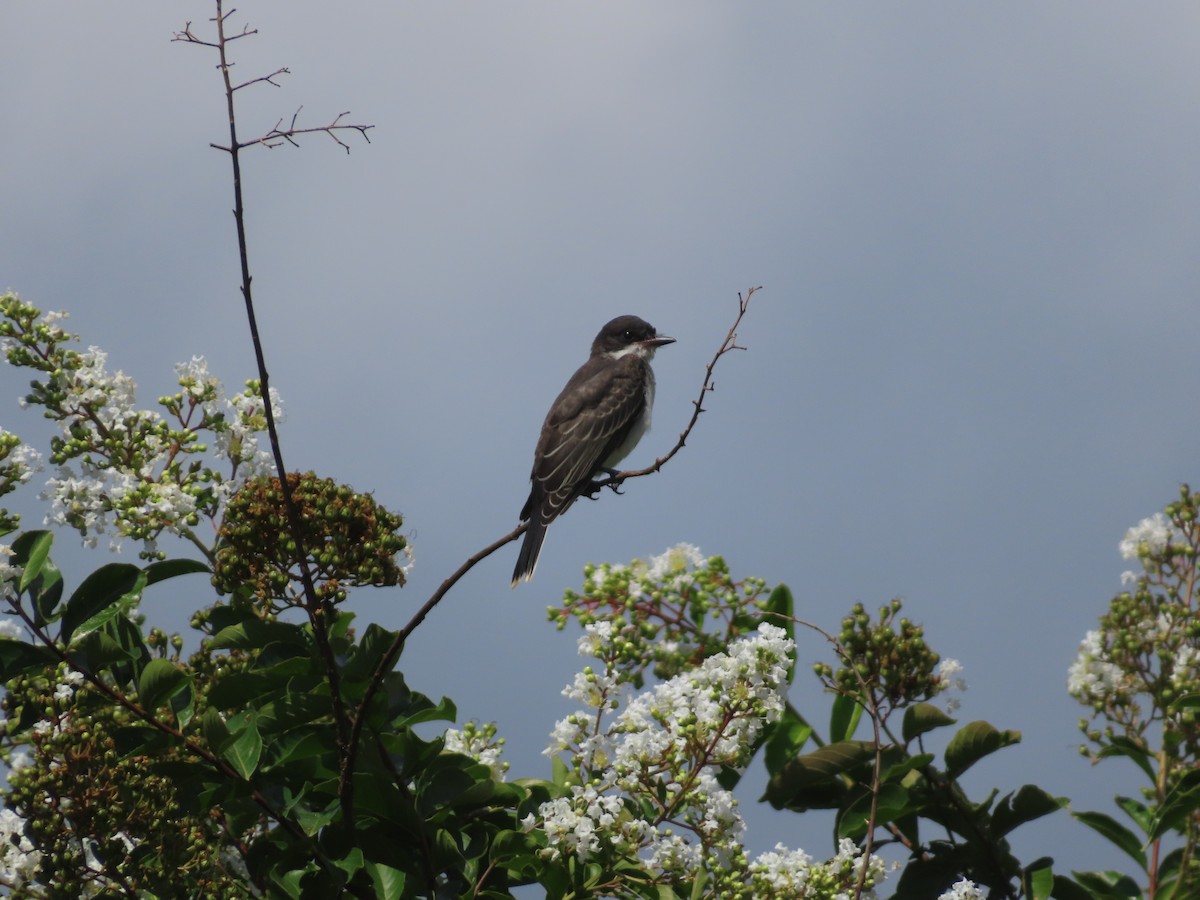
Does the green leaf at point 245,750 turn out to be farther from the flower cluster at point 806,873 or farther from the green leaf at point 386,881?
the flower cluster at point 806,873

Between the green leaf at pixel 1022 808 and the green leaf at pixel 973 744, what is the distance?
223 mm

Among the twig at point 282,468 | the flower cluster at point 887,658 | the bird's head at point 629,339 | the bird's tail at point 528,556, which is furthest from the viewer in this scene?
the bird's head at point 629,339

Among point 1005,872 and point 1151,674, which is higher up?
point 1151,674

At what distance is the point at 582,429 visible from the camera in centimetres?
958

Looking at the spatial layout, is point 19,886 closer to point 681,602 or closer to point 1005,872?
point 681,602

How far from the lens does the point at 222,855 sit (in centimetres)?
514

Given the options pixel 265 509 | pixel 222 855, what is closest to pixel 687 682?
pixel 265 509

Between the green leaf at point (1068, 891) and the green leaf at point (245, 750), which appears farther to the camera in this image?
the green leaf at point (1068, 891)

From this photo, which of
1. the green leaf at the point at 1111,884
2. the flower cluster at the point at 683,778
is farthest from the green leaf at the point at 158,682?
the green leaf at the point at 1111,884

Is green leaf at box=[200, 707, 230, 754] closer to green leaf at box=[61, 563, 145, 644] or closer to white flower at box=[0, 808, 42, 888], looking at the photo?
green leaf at box=[61, 563, 145, 644]

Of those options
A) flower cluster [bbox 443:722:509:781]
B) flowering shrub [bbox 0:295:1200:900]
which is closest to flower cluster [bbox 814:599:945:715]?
flowering shrub [bbox 0:295:1200:900]

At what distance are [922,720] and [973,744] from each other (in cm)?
30

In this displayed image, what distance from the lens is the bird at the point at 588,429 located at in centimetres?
883

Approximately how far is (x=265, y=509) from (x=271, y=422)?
105cm
